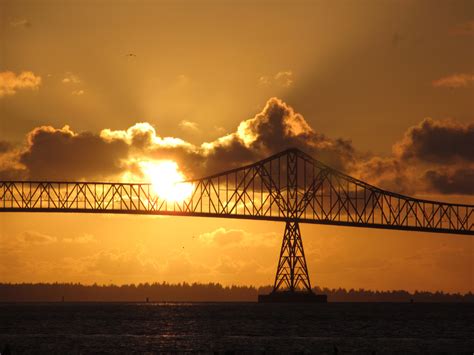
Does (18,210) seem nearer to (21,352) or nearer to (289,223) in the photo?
(289,223)

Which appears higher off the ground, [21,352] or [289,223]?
[289,223]

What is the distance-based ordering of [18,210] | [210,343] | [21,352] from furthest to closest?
[18,210] < [210,343] < [21,352]

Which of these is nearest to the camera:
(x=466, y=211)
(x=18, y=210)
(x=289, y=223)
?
(x=18, y=210)

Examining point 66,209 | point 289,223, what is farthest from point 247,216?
point 66,209

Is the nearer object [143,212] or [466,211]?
[143,212]

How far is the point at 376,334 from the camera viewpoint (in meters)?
103

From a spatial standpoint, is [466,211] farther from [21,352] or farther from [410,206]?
[21,352]

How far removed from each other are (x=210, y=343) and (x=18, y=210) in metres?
66.5

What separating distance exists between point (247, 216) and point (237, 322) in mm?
28839

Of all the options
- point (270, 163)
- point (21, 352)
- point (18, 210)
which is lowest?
point (21, 352)

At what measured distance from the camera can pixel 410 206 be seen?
167375mm

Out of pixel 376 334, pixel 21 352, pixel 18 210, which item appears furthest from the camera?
pixel 18 210

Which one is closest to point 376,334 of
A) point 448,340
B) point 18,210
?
point 448,340

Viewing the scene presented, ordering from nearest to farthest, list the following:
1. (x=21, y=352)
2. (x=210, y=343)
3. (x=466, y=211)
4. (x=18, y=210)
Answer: (x=21, y=352), (x=210, y=343), (x=18, y=210), (x=466, y=211)
